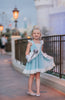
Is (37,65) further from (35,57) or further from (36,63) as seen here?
(35,57)

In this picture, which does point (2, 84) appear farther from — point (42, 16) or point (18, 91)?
point (42, 16)

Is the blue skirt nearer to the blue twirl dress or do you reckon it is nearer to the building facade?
the blue twirl dress

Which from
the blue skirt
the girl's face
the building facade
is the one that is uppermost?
the building facade

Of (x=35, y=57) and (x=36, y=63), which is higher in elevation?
(x=35, y=57)

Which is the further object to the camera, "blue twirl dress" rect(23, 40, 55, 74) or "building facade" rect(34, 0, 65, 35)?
"building facade" rect(34, 0, 65, 35)

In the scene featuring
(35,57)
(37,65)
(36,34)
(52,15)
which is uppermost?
(52,15)

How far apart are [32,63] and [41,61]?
0.70 ft

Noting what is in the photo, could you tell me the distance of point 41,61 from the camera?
4.93m

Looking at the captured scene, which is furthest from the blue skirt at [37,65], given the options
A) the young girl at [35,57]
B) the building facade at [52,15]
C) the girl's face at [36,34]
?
the building facade at [52,15]

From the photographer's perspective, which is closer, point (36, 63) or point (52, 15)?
point (36, 63)

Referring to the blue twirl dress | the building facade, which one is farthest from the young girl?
the building facade

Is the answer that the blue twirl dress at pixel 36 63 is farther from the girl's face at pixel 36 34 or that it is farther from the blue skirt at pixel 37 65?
the girl's face at pixel 36 34

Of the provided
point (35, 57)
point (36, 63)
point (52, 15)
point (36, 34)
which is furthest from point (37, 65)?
point (52, 15)

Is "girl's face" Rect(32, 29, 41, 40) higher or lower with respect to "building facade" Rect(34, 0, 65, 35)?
lower
